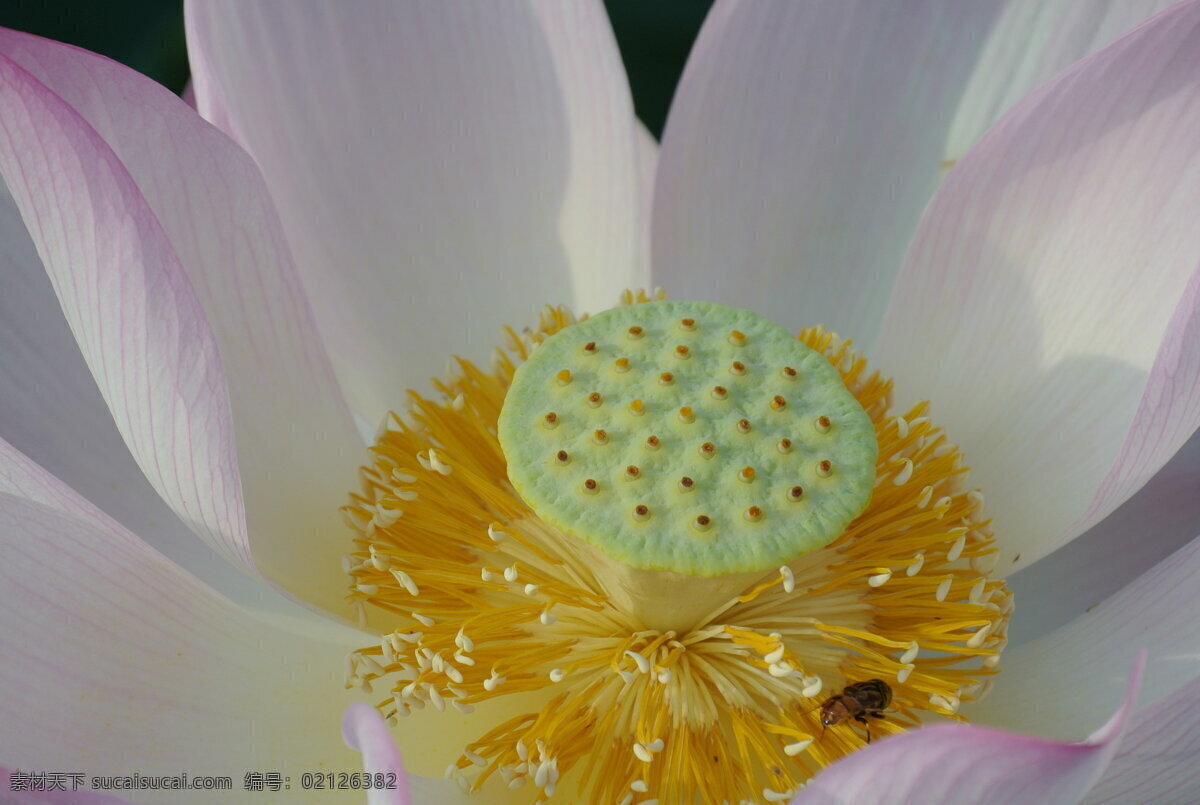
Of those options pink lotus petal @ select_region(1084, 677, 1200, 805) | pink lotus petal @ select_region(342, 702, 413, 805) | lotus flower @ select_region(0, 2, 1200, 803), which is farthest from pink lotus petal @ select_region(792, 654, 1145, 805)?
pink lotus petal @ select_region(342, 702, 413, 805)

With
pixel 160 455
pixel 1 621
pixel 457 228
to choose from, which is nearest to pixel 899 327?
pixel 457 228

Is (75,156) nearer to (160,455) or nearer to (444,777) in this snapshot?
(160,455)

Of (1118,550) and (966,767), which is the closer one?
(966,767)

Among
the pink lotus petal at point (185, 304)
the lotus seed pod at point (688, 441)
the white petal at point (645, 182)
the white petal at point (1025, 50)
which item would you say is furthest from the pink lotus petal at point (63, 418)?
the white petal at point (1025, 50)

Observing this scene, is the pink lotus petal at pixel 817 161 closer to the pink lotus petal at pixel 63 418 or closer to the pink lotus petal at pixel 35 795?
the pink lotus petal at pixel 63 418

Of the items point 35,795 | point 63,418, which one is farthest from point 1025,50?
point 35,795

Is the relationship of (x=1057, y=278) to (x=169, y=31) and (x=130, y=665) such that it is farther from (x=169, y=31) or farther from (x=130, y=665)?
(x=169, y=31)

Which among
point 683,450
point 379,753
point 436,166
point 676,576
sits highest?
point 436,166
